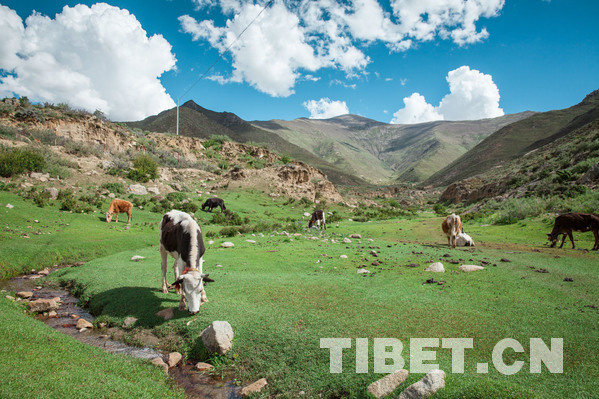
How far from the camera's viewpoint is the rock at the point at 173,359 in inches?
219

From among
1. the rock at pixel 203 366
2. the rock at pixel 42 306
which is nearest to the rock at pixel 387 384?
the rock at pixel 203 366

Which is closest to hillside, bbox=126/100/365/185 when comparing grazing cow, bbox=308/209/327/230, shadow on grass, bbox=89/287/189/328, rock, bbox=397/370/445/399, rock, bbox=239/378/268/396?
grazing cow, bbox=308/209/327/230

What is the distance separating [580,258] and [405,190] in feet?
302

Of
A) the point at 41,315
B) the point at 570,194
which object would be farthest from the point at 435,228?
the point at 41,315

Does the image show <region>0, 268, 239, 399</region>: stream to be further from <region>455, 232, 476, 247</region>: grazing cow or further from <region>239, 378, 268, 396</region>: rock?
<region>455, 232, 476, 247</region>: grazing cow

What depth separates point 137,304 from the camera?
7598 millimetres

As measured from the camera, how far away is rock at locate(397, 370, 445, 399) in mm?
3777

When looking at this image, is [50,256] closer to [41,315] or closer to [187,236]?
[41,315]

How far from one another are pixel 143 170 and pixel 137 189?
369 cm

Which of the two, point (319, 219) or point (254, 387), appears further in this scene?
point (319, 219)

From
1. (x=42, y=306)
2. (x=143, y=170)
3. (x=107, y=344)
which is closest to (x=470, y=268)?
(x=107, y=344)

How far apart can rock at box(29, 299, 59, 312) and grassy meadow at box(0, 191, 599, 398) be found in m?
0.57

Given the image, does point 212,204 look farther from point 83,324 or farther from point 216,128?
point 216,128

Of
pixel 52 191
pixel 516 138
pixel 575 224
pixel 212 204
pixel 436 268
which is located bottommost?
pixel 436 268
